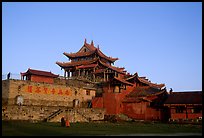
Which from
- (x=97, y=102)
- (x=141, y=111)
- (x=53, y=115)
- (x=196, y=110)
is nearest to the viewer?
(x=53, y=115)

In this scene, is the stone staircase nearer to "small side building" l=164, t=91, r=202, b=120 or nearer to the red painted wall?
the red painted wall

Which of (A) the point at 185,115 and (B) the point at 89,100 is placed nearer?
(A) the point at 185,115

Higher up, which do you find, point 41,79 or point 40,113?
point 41,79

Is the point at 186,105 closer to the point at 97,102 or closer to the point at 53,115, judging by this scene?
the point at 97,102

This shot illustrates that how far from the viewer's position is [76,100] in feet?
118

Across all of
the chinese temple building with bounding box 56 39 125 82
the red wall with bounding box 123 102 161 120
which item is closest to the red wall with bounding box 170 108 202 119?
the red wall with bounding box 123 102 161 120

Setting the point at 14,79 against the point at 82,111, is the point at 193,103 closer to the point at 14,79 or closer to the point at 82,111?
the point at 82,111

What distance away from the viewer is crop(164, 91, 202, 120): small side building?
30125 mm

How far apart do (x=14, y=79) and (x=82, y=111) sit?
8.03 metres

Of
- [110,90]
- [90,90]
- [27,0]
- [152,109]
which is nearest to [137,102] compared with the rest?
[152,109]

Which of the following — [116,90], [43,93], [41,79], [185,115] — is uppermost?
[41,79]

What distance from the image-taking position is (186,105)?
101ft

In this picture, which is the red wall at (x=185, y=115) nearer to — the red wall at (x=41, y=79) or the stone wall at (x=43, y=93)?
the stone wall at (x=43, y=93)

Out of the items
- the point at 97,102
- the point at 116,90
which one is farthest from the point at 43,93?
the point at 116,90
